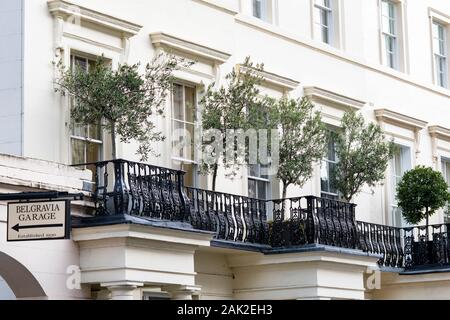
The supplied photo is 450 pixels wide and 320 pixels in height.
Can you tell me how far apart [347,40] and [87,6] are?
975 centimetres

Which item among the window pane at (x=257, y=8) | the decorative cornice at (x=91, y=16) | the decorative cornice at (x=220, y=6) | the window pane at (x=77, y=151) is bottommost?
the window pane at (x=77, y=151)

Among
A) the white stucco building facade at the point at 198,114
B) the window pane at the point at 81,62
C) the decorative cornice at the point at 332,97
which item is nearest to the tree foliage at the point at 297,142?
the white stucco building facade at the point at 198,114

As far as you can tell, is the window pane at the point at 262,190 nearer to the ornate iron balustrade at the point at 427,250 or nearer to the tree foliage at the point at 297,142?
the tree foliage at the point at 297,142

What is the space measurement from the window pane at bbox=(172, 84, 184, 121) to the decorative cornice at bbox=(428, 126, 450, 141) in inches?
409

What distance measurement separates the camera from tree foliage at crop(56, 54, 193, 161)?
1856 cm

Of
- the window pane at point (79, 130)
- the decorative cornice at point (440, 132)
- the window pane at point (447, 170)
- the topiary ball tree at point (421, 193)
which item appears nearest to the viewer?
the window pane at point (79, 130)

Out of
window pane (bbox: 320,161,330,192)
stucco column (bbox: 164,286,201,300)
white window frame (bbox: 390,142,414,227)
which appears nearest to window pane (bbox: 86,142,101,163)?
stucco column (bbox: 164,286,201,300)

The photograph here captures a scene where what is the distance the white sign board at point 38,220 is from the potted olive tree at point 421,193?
14.8m

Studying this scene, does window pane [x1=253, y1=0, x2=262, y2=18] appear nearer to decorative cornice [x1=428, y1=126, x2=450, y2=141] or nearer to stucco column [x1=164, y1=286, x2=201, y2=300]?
decorative cornice [x1=428, y1=126, x2=450, y2=141]

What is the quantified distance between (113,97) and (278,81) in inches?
261

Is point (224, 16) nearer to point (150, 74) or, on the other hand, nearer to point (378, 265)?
point (150, 74)

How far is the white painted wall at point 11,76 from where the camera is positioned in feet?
59.6

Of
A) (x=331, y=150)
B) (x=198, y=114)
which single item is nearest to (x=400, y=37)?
(x=331, y=150)

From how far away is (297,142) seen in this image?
2244cm
